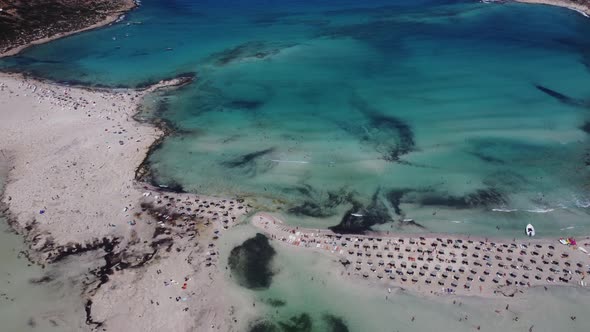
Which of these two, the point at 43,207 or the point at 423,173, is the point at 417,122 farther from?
the point at 43,207

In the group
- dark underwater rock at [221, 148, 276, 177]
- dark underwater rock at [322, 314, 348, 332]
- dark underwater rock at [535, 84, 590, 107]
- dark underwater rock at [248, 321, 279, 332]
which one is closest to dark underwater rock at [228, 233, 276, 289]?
dark underwater rock at [248, 321, 279, 332]

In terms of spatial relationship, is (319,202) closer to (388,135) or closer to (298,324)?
(298,324)

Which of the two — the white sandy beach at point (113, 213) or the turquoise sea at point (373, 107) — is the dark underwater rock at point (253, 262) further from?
the turquoise sea at point (373, 107)

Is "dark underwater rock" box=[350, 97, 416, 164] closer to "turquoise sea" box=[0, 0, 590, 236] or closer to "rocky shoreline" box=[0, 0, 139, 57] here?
"turquoise sea" box=[0, 0, 590, 236]

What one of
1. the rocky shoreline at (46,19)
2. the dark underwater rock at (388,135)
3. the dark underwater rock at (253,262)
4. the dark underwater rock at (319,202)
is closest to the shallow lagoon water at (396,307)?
the dark underwater rock at (253,262)

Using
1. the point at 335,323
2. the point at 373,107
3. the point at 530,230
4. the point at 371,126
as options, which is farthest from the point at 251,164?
the point at 530,230

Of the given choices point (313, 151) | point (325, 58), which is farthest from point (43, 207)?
point (325, 58)
